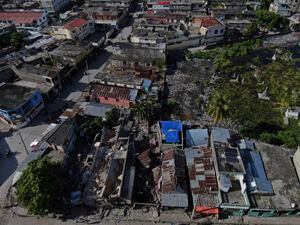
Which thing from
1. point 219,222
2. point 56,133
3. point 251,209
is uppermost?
point 56,133

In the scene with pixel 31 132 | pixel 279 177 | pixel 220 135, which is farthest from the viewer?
pixel 31 132

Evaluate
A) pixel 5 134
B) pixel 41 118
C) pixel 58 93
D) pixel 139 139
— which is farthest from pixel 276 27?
pixel 5 134

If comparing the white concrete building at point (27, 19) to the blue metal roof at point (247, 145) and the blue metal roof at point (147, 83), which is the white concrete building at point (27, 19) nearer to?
the blue metal roof at point (147, 83)

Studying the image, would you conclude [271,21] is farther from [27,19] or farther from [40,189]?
[40,189]

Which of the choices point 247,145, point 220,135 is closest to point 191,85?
point 220,135

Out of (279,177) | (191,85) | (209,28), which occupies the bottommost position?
(279,177)

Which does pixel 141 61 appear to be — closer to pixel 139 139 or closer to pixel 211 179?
pixel 139 139
